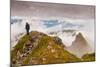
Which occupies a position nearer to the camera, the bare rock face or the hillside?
the hillside

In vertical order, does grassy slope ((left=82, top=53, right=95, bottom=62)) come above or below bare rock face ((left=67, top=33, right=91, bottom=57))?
below

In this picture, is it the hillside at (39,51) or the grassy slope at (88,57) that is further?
the grassy slope at (88,57)

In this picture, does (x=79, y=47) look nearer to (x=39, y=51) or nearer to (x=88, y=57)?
(x=88, y=57)

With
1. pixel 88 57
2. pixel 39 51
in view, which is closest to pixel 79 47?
pixel 88 57
